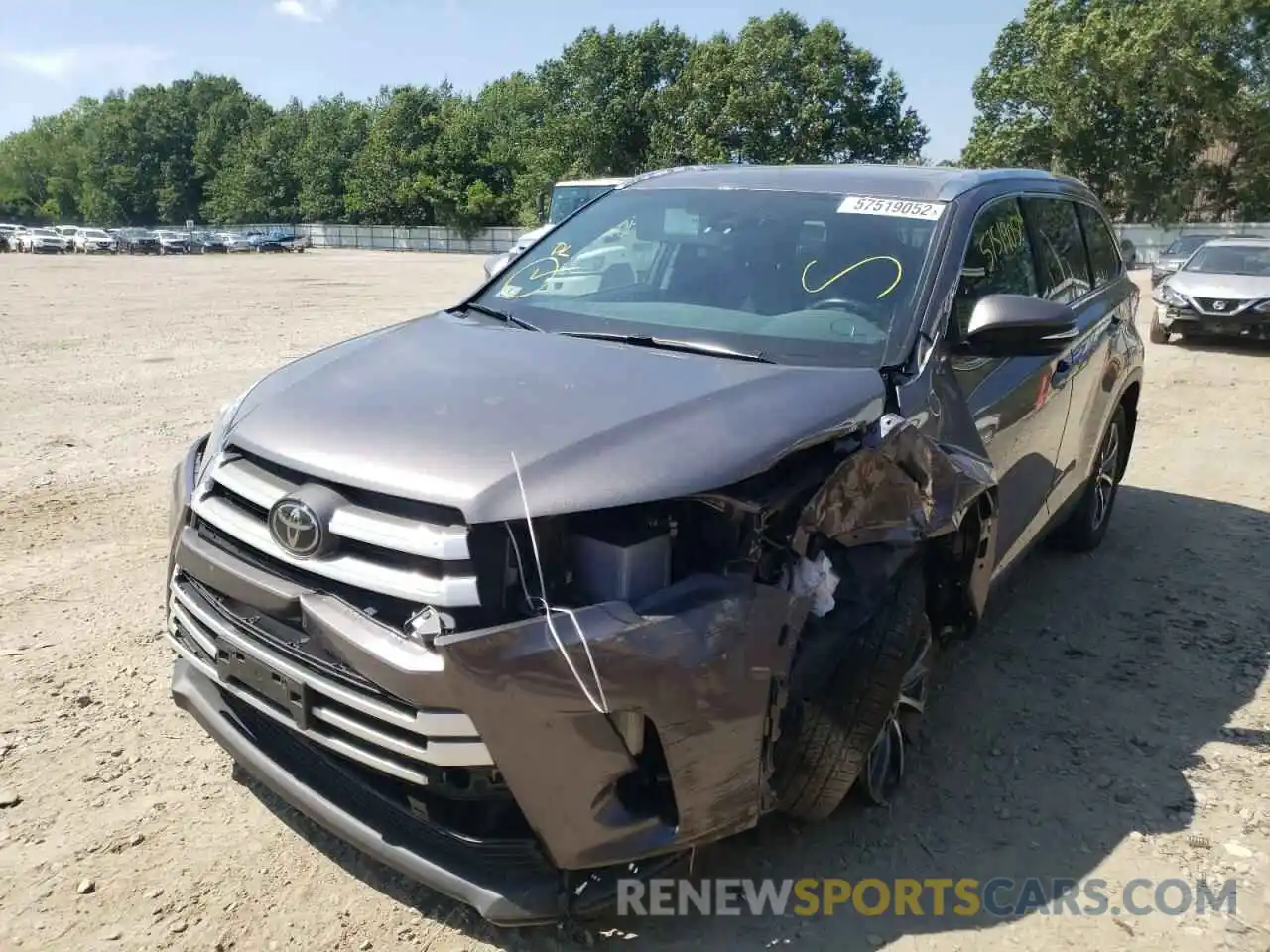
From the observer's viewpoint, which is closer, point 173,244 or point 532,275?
point 532,275

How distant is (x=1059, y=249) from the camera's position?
4527mm

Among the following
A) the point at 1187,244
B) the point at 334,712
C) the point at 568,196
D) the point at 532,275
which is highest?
the point at 568,196

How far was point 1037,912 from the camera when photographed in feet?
8.96

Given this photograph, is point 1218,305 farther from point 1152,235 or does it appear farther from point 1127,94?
point 1127,94

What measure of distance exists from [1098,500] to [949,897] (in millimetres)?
3340

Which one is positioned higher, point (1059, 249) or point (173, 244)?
point (1059, 249)

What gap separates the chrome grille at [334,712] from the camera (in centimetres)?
211

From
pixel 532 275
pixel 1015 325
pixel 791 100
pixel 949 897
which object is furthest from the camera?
pixel 791 100

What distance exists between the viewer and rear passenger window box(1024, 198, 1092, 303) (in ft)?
14.0

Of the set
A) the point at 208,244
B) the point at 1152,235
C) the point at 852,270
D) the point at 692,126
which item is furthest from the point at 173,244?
the point at 852,270

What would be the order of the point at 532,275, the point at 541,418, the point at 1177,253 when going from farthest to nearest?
the point at 1177,253
the point at 532,275
the point at 541,418

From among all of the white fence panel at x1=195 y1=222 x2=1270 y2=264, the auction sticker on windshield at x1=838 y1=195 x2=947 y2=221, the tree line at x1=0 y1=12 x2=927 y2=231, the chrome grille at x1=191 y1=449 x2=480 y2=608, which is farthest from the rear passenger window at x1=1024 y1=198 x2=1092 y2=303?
the white fence panel at x1=195 y1=222 x2=1270 y2=264

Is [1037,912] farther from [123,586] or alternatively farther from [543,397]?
[123,586]

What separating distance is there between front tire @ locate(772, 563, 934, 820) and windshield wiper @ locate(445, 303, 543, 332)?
143cm
